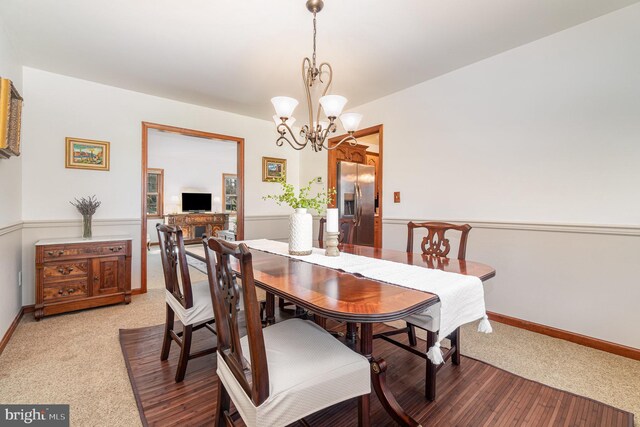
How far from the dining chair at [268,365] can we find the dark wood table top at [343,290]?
20 cm

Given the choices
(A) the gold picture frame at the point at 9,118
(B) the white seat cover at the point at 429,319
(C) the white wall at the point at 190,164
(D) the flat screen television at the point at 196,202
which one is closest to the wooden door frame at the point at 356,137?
(B) the white seat cover at the point at 429,319

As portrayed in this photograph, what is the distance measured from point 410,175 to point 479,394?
7.46 feet

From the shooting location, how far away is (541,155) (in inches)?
95.0

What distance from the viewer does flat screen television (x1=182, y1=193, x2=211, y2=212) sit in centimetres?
809

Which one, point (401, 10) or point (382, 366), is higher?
point (401, 10)

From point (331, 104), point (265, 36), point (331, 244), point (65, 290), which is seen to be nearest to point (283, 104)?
point (331, 104)

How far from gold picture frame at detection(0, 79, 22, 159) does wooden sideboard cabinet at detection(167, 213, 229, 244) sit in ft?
19.0

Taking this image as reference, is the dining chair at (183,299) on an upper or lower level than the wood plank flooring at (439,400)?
upper

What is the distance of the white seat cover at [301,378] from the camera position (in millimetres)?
949

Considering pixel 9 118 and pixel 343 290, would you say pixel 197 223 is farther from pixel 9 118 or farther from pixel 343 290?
pixel 343 290

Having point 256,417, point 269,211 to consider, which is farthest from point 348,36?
point 269,211

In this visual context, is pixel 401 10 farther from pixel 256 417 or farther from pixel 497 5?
pixel 256 417

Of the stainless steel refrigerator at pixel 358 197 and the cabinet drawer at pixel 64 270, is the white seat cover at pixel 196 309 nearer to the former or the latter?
the cabinet drawer at pixel 64 270

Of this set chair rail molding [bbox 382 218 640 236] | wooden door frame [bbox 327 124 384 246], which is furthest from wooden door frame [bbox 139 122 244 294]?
chair rail molding [bbox 382 218 640 236]
